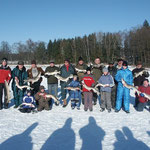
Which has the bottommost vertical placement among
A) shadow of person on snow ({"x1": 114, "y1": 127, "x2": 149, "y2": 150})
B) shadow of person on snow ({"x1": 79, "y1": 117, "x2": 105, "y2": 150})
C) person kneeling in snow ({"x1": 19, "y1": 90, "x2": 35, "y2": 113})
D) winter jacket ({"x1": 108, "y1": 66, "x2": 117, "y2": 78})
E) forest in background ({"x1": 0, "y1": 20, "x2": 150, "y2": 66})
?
shadow of person on snow ({"x1": 114, "y1": 127, "x2": 149, "y2": 150})

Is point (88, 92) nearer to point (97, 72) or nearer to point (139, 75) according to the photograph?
point (97, 72)

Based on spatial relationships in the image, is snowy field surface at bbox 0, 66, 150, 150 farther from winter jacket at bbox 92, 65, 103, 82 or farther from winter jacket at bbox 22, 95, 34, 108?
winter jacket at bbox 92, 65, 103, 82

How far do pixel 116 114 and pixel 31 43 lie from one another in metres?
76.9

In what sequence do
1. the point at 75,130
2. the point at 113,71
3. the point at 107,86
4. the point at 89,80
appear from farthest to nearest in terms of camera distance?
1. the point at 113,71
2. the point at 89,80
3. the point at 107,86
4. the point at 75,130

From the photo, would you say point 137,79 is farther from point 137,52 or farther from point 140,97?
point 137,52

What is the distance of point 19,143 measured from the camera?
14.4 feet

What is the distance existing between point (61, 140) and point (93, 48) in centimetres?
5793

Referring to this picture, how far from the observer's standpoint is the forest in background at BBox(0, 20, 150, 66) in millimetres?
48475

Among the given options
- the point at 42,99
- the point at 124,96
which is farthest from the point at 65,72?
the point at 124,96

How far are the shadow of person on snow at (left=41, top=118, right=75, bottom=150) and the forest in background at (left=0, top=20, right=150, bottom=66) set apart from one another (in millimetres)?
42524

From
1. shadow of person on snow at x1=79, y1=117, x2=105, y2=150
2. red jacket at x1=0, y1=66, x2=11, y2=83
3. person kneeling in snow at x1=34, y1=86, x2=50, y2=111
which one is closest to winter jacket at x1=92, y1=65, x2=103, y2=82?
person kneeling in snow at x1=34, y1=86, x2=50, y2=111

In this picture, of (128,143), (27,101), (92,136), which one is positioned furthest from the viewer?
(27,101)

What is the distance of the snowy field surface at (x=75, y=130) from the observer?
4.28 m

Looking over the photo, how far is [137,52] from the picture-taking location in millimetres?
50688
